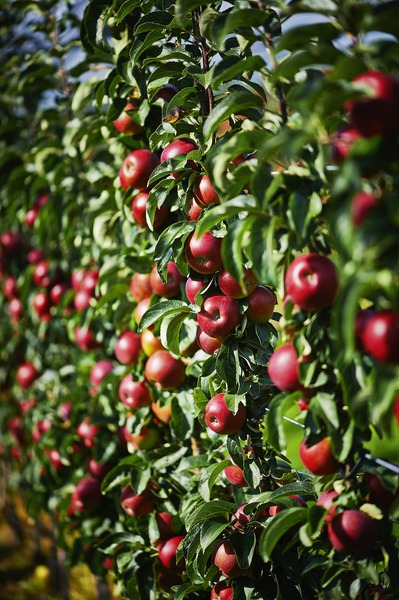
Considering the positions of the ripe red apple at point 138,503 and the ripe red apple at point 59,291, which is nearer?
the ripe red apple at point 138,503

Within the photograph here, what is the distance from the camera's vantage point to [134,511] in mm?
1338

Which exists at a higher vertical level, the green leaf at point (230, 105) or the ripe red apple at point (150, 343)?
the green leaf at point (230, 105)

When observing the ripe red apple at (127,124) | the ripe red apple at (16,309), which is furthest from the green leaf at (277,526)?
the ripe red apple at (16,309)

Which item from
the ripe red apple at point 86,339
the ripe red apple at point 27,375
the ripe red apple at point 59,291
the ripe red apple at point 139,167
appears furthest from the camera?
the ripe red apple at point 27,375

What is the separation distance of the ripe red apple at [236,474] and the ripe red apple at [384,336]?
52 centimetres

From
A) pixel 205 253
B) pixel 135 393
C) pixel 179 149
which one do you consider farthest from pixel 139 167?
pixel 135 393

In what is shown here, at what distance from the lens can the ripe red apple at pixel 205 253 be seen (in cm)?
96

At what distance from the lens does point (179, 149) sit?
1.03 meters

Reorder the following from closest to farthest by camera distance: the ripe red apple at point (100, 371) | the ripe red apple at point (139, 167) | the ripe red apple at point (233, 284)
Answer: the ripe red apple at point (233, 284), the ripe red apple at point (139, 167), the ripe red apple at point (100, 371)

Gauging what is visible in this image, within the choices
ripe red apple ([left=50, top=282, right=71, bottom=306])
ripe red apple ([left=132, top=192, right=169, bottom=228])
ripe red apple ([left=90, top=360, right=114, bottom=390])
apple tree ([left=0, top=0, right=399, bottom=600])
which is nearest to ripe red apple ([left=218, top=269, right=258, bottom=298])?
apple tree ([left=0, top=0, right=399, bottom=600])

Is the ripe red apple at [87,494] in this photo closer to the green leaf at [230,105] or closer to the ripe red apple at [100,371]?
the ripe red apple at [100,371]

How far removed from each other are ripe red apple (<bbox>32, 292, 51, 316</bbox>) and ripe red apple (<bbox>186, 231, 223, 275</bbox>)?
119 cm

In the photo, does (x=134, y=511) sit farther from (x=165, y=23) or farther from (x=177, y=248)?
(x=165, y=23)

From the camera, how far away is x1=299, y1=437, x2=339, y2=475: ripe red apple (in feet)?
2.69
